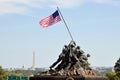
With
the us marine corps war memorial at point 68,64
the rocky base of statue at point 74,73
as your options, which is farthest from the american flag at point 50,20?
the rocky base of statue at point 74,73

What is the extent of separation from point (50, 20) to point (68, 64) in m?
4.23

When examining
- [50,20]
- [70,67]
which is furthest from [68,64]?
[50,20]

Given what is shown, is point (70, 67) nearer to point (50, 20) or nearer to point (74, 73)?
point (74, 73)

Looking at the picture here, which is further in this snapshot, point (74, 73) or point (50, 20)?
point (50, 20)

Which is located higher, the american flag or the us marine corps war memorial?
the american flag

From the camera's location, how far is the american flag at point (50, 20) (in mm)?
40062

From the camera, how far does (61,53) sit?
4019 centimetres

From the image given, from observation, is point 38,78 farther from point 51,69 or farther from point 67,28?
point 67,28

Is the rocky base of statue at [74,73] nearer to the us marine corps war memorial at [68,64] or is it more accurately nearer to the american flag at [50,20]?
the us marine corps war memorial at [68,64]

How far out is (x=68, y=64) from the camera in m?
39.6

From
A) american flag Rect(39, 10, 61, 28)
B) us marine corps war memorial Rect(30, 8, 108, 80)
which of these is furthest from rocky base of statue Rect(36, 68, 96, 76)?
american flag Rect(39, 10, 61, 28)

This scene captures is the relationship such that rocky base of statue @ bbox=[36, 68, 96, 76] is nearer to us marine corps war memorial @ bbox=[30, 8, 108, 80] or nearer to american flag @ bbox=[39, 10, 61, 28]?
us marine corps war memorial @ bbox=[30, 8, 108, 80]

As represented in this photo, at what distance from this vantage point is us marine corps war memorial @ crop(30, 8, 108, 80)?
38250mm

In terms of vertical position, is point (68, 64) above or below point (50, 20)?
below
